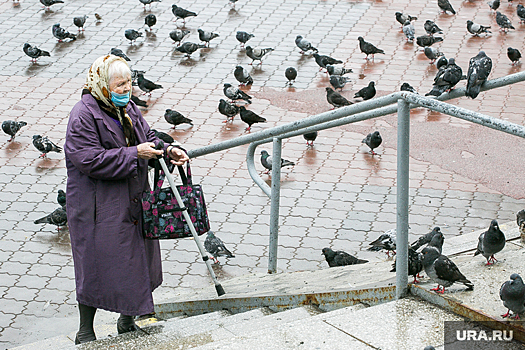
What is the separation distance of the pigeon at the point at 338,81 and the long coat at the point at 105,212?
27.5 ft

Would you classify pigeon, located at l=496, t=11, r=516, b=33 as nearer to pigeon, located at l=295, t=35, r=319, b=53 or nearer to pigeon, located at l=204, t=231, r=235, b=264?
pigeon, located at l=295, t=35, r=319, b=53

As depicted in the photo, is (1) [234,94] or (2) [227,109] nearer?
(2) [227,109]

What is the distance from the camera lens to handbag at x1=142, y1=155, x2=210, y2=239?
4.08m

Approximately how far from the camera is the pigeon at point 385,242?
677cm

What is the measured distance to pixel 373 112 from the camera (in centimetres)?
405

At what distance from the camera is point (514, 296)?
10.6ft

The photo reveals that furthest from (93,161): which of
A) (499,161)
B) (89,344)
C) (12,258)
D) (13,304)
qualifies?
(499,161)

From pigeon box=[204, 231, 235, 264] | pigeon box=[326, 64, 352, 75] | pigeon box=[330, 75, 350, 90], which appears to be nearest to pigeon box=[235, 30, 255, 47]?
pigeon box=[326, 64, 352, 75]

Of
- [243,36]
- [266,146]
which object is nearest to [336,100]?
[266,146]

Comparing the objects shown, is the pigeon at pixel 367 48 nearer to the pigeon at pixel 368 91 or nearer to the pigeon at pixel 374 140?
the pigeon at pixel 368 91

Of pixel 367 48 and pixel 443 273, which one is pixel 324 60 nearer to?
pixel 367 48

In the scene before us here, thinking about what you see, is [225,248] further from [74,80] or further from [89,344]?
[74,80]

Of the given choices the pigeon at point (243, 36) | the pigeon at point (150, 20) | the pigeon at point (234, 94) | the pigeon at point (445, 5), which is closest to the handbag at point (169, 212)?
the pigeon at point (234, 94)

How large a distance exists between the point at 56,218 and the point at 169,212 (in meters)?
3.98
